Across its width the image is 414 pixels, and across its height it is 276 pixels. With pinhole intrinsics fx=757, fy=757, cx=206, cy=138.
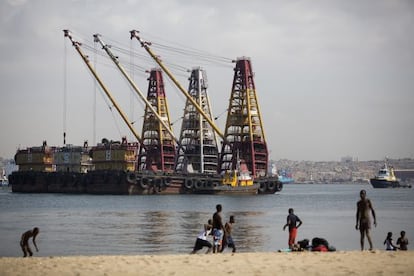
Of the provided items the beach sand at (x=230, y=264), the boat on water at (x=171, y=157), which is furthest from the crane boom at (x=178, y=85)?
the beach sand at (x=230, y=264)

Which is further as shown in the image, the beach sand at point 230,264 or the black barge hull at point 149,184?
the black barge hull at point 149,184

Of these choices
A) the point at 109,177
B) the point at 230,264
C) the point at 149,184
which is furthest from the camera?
the point at 109,177

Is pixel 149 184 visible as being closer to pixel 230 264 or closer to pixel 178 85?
pixel 178 85

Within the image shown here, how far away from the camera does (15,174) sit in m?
138

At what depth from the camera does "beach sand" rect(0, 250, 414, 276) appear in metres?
20.6

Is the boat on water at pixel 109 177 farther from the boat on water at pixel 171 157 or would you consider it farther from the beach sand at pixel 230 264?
the beach sand at pixel 230 264

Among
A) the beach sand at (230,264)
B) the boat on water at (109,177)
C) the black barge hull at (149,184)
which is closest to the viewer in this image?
the beach sand at (230,264)

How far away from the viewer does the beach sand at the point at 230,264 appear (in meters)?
20.6

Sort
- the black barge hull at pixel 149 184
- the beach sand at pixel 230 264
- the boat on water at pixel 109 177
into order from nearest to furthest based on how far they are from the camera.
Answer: the beach sand at pixel 230 264 → the black barge hull at pixel 149 184 → the boat on water at pixel 109 177

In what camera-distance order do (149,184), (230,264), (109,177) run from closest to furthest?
(230,264), (149,184), (109,177)

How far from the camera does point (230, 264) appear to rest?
21.8 m

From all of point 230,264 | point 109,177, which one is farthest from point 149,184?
point 230,264

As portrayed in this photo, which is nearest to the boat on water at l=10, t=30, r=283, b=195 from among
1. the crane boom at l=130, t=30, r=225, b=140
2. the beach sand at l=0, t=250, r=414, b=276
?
the crane boom at l=130, t=30, r=225, b=140

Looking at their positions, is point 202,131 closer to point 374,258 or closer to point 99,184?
point 99,184
